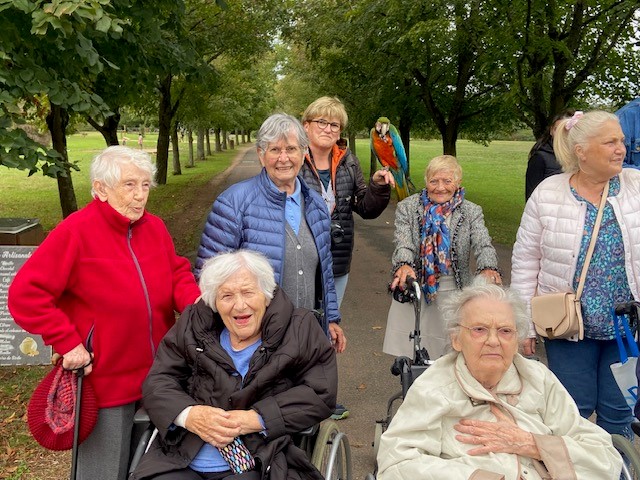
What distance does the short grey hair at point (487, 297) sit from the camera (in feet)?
8.15

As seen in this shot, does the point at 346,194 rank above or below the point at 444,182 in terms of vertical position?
below

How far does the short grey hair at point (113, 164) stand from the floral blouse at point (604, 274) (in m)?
2.01

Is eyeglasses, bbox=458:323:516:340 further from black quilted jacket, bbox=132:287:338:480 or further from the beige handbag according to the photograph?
black quilted jacket, bbox=132:287:338:480

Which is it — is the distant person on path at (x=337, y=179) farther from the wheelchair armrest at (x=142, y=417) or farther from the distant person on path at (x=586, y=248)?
the wheelchair armrest at (x=142, y=417)

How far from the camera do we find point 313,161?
12.1ft

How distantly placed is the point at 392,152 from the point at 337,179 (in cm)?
62

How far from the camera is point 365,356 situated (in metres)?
5.57

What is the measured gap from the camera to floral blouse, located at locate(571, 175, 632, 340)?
9.30 ft

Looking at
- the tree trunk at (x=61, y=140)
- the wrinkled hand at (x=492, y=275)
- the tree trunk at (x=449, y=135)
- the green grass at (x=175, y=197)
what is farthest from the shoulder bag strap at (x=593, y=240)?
the tree trunk at (x=449, y=135)

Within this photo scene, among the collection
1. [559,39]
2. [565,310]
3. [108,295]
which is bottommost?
[565,310]

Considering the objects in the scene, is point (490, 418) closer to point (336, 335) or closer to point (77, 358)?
point (336, 335)

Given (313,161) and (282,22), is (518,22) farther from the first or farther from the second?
(282,22)

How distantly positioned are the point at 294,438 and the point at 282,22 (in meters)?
16.2

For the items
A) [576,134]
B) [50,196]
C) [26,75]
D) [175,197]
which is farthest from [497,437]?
[50,196]
